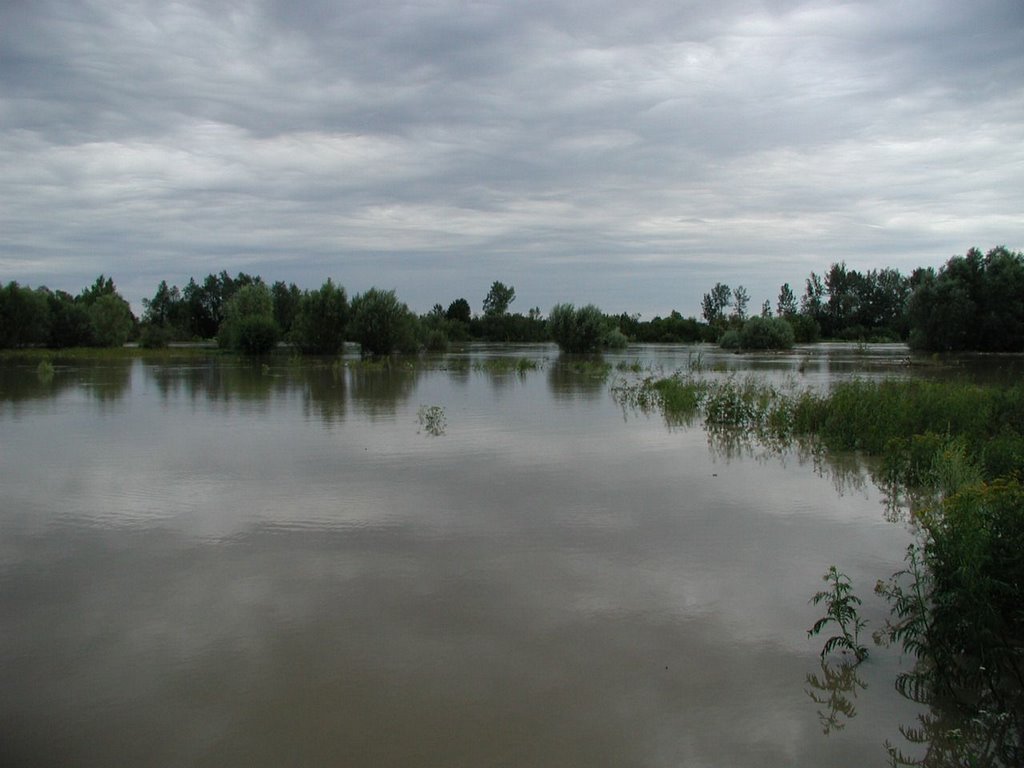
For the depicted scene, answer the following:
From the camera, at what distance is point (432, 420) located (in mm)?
16594

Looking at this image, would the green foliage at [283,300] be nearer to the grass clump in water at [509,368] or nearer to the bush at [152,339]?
the bush at [152,339]

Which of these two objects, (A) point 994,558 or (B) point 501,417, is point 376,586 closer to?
(A) point 994,558

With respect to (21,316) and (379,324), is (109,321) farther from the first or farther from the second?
(379,324)

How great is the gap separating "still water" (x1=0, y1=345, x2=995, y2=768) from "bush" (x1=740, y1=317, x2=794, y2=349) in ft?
195

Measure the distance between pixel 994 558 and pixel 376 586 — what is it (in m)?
4.55

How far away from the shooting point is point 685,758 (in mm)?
4137

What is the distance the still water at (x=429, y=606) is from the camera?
4.35 metres

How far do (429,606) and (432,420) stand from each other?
1060 centimetres

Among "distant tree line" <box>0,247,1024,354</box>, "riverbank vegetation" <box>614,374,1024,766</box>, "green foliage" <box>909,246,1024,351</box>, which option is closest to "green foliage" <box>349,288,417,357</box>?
"distant tree line" <box>0,247,1024,354</box>

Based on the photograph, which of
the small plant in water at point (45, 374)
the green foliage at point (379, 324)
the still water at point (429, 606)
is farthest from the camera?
the green foliage at point (379, 324)

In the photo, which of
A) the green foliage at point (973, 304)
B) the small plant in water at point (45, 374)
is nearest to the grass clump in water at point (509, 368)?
the small plant in water at point (45, 374)

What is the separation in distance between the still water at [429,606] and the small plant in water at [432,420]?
2625 millimetres

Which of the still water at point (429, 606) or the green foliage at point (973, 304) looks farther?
the green foliage at point (973, 304)

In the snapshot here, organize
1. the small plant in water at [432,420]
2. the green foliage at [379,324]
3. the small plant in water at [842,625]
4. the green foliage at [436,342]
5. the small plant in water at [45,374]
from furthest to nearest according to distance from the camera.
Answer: the green foliage at [436,342]
the green foliage at [379,324]
the small plant in water at [45,374]
the small plant in water at [432,420]
the small plant in water at [842,625]
